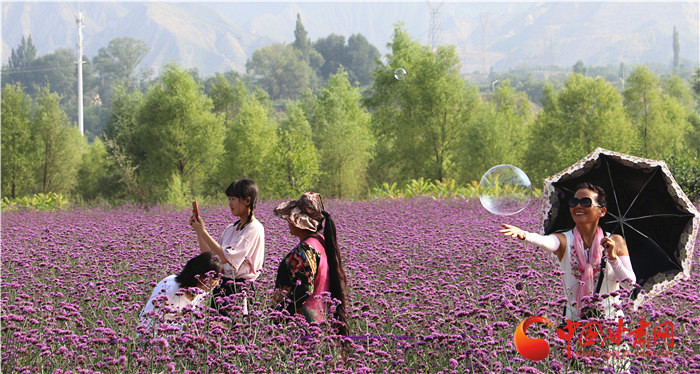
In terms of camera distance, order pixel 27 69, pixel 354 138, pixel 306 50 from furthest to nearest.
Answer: pixel 27 69, pixel 306 50, pixel 354 138

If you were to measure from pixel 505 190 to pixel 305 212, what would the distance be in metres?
2.64

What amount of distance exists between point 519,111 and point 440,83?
43590 millimetres

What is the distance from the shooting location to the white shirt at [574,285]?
4.32m

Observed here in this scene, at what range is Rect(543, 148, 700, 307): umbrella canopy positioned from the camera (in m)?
4.77

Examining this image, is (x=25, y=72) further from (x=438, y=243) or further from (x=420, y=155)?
(x=438, y=243)

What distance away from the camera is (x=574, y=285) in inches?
177

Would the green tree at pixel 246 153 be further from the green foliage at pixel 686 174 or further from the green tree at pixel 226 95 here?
the green foliage at pixel 686 174

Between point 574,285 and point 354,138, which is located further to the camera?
point 354,138

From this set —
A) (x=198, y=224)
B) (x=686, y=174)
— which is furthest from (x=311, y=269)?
(x=686, y=174)

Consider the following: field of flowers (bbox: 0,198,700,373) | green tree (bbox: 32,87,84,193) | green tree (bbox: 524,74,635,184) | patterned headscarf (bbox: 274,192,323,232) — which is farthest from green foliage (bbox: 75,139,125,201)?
patterned headscarf (bbox: 274,192,323,232)

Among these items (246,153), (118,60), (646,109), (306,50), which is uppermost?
(306,50)

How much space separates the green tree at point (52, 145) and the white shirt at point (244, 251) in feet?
96.8

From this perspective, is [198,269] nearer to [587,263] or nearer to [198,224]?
[198,224]

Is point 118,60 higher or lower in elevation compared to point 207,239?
higher
